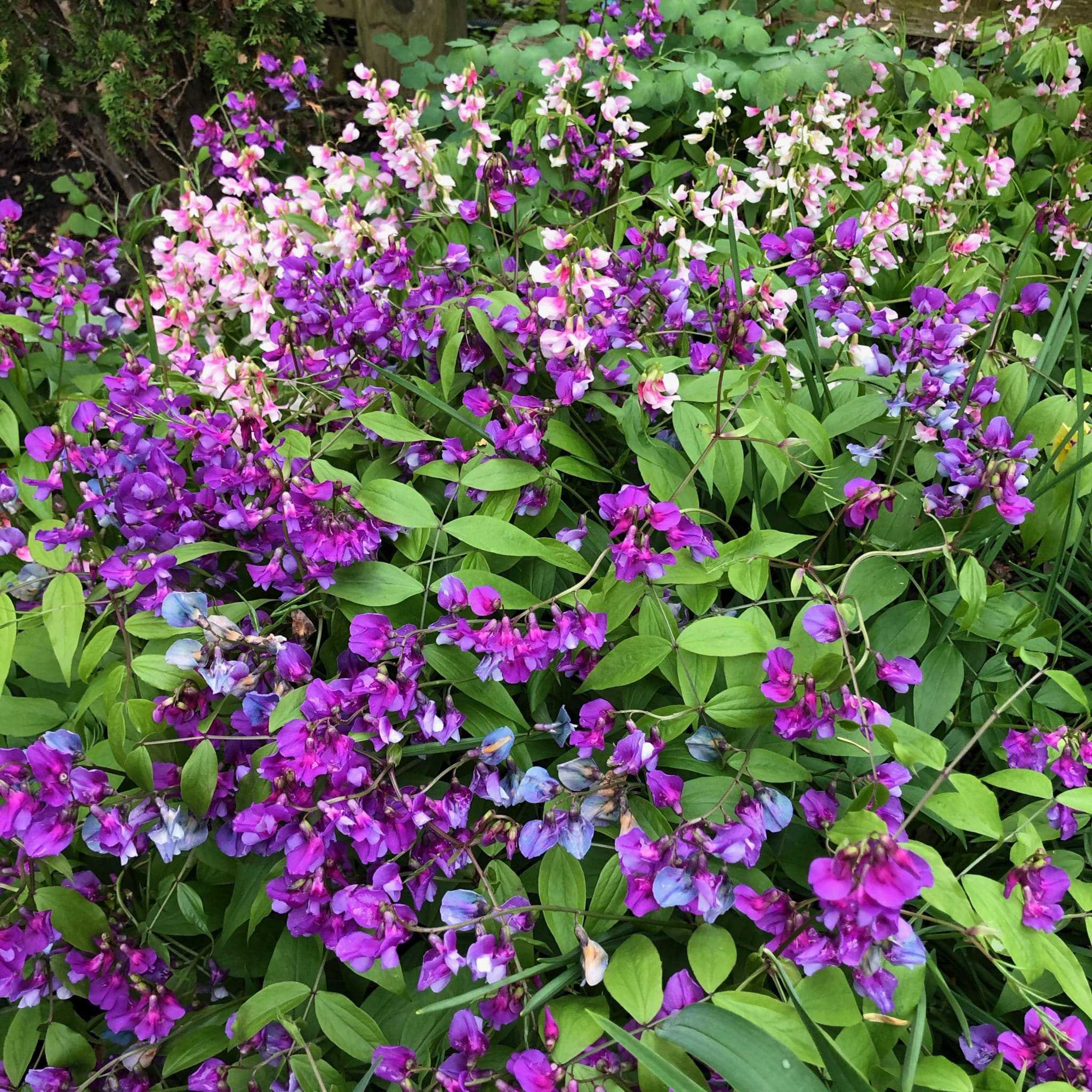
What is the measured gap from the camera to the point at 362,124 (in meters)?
4.07

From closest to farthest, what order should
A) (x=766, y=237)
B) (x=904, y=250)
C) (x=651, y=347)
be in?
(x=651, y=347)
(x=766, y=237)
(x=904, y=250)

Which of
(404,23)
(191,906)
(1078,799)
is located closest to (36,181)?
(404,23)

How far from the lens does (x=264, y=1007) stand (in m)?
1.13

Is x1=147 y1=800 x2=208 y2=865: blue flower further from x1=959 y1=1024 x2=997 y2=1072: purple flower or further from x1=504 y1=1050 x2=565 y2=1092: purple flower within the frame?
x1=959 y1=1024 x2=997 y2=1072: purple flower

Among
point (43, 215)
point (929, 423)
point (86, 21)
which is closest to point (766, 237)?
point (929, 423)

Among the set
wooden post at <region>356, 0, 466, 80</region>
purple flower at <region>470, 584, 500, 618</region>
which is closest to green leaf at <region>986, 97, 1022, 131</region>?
wooden post at <region>356, 0, 466, 80</region>

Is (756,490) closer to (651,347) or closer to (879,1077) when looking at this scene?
(651,347)

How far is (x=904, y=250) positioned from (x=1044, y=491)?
1.37m

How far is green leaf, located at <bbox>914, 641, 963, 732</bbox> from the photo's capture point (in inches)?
54.7

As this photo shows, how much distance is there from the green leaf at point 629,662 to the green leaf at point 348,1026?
54 centimetres

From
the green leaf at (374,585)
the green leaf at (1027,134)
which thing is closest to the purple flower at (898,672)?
the green leaf at (374,585)

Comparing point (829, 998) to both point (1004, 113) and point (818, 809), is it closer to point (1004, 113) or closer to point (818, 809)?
point (818, 809)

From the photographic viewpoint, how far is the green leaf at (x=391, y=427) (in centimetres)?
152

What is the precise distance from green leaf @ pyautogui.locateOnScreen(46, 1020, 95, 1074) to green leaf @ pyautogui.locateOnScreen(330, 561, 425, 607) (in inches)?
29.2
